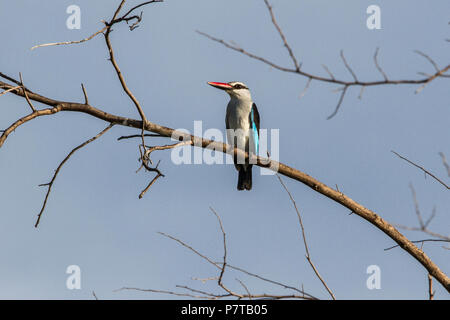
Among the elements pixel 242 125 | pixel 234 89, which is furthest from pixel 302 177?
pixel 234 89

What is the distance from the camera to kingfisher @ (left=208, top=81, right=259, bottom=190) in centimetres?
745

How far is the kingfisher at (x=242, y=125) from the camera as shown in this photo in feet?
24.5

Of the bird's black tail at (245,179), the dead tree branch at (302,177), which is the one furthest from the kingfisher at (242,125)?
the dead tree branch at (302,177)

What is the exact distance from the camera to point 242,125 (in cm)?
747

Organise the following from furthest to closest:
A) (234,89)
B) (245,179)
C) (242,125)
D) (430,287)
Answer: (234,89), (245,179), (242,125), (430,287)

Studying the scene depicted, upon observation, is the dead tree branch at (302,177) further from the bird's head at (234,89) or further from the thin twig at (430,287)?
the bird's head at (234,89)

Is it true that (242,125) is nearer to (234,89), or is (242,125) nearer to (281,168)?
(234,89)

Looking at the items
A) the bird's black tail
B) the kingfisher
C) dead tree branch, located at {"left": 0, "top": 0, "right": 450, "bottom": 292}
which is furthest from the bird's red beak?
dead tree branch, located at {"left": 0, "top": 0, "right": 450, "bottom": 292}
